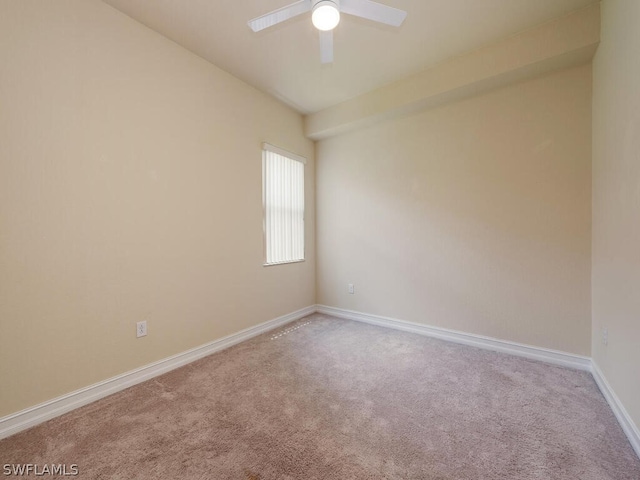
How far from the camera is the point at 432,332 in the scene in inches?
126

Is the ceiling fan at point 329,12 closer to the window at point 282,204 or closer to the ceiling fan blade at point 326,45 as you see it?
the ceiling fan blade at point 326,45

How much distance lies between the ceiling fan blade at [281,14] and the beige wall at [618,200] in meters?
1.86

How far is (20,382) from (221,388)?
3.83 ft

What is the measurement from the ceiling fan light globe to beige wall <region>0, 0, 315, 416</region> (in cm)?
150

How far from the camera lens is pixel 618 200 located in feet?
5.99

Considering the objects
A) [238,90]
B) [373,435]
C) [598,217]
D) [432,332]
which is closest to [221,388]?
[373,435]

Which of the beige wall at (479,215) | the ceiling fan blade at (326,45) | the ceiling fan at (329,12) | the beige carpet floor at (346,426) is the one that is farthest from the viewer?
the beige wall at (479,215)

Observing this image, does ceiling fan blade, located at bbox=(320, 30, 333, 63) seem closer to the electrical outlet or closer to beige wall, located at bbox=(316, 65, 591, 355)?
beige wall, located at bbox=(316, 65, 591, 355)

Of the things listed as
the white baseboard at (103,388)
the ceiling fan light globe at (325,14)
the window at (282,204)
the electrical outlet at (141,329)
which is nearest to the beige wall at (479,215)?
the window at (282,204)

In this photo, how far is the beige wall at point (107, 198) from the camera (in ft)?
Result: 5.60

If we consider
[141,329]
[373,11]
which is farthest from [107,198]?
[373,11]

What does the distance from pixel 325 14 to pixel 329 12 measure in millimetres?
24

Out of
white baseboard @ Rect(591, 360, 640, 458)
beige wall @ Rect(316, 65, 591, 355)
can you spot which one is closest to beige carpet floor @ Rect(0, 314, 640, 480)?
Answer: white baseboard @ Rect(591, 360, 640, 458)

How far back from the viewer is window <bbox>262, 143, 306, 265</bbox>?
3.44 metres
